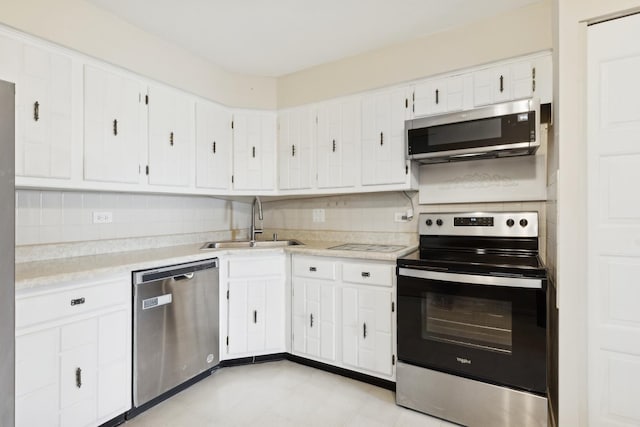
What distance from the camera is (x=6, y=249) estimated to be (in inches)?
46.5

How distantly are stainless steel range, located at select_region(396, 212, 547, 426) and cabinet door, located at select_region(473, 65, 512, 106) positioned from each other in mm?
797

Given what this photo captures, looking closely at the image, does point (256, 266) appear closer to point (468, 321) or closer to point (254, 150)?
point (254, 150)

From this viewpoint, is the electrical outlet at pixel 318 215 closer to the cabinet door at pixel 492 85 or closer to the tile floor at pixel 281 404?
the tile floor at pixel 281 404

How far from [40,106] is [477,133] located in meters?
2.56

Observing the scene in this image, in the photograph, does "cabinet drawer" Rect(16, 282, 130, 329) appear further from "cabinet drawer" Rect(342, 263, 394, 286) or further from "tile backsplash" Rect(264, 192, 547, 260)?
"tile backsplash" Rect(264, 192, 547, 260)

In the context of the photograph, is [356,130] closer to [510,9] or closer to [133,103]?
[510,9]

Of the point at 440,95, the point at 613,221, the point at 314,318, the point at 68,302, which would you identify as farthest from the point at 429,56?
the point at 68,302

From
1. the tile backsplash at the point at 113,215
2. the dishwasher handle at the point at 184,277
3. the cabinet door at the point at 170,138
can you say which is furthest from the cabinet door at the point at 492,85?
the tile backsplash at the point at 113,215

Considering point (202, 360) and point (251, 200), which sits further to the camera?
point (251, 200)

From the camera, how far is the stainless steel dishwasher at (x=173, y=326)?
188 centimetres

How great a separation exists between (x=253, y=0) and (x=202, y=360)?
240 cm

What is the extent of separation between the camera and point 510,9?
6.62ft

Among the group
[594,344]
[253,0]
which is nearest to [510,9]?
[253,0]

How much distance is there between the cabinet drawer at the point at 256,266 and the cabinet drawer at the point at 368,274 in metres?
0.58
